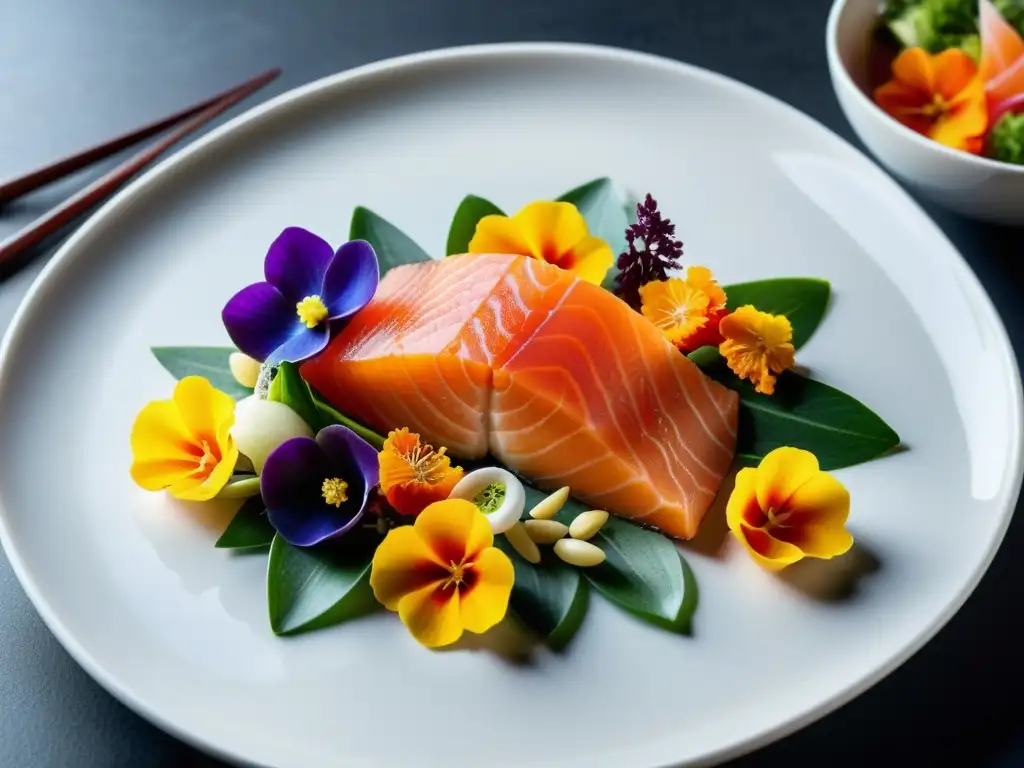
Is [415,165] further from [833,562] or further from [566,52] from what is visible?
[833,562]

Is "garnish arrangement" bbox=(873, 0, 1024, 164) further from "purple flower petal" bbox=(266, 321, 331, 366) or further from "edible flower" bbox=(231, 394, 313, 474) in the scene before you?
"edible flower" bbox=(231, 394, 313, 474)

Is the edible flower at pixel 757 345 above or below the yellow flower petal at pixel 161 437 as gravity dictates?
below

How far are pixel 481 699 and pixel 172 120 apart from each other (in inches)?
57.1

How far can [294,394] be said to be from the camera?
1.49 m

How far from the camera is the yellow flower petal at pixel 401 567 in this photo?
1304 mm

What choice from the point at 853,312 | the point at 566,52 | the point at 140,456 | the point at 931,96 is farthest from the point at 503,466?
the point at 931,96

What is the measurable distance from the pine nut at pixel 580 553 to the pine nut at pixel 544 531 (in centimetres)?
2

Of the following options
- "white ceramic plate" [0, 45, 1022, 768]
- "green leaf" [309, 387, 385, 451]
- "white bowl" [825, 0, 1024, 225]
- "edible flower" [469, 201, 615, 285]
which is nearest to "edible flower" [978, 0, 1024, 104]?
"white bowl" [825, 0, 1024, 225]

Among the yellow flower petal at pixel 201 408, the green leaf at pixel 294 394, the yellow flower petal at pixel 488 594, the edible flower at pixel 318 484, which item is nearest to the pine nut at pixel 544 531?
the yellow flower petal at pixel 488 594

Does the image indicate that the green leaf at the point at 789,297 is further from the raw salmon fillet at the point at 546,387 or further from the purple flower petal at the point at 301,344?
the purple flower petal at the point at 301,344

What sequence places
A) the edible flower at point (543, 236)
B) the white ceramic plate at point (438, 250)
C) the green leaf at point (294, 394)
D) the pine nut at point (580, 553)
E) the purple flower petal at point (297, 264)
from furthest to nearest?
the edible flower at point (543, 236), the purple flower petal at point (297, 264), the green leaf at point (294, 394), the pine nut at point (580, 553), the white ceramic plate at point (438, 250)

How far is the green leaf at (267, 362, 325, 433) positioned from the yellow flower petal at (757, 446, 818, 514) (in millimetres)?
616

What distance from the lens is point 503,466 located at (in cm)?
Result: 155

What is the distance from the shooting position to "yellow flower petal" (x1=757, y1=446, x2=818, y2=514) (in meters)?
1.36
